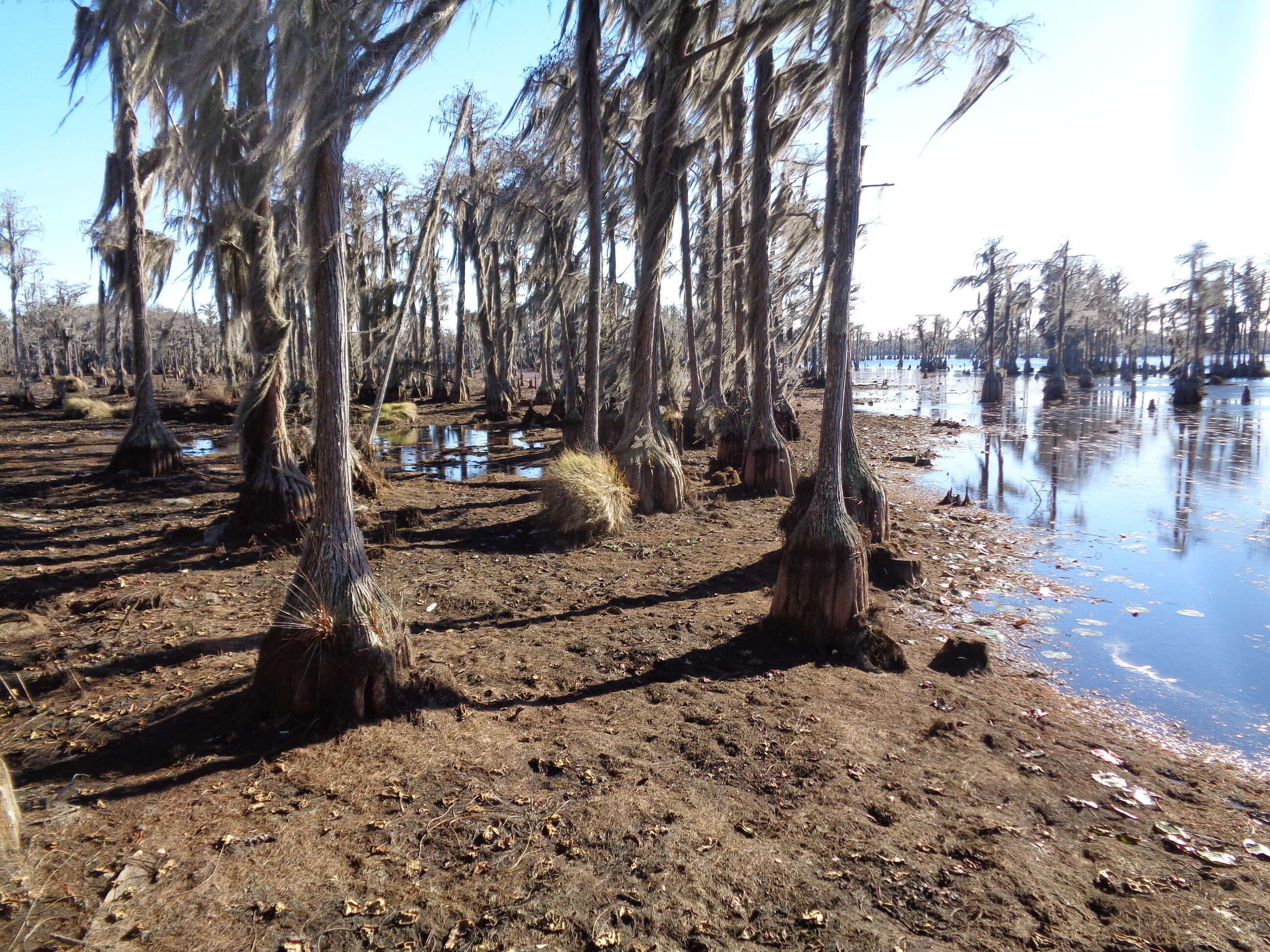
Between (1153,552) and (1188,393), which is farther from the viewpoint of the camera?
(1188,393)

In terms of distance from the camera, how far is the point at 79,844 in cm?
316

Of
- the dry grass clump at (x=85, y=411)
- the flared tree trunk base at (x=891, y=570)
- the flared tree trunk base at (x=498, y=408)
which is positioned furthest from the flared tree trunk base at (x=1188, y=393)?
the dry grass clump at (x=85, y=411)

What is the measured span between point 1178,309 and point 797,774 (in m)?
64.9

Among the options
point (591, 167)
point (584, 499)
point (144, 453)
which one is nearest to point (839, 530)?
point (584, 499)

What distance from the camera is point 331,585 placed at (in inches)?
171

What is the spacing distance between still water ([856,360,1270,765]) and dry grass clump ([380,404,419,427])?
17254 mm

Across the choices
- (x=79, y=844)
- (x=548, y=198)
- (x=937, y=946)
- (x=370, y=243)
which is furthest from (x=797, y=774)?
(x=370, y=243)

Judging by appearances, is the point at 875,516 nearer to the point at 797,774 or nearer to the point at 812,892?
the point at 797,774

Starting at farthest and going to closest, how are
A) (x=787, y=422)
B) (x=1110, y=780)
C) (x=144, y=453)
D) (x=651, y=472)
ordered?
(x=787, y=422) → (x=144, y=453) → (x=651, y=472) → (x=1110, y=780)

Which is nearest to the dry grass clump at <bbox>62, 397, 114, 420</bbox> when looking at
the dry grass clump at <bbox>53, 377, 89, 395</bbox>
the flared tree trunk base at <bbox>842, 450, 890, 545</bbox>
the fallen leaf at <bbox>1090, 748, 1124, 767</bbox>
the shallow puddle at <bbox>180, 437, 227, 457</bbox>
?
the shallow puddle at <bbox>180, 437, 227, 457</bbox>

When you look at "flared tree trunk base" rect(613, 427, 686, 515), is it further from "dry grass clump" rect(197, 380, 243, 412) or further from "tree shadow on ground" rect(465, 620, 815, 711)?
"dry grass clump" rect(197, 380, 243, 412)

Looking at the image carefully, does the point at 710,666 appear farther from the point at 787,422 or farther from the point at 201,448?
the point at 201,448

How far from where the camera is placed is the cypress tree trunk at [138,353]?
12.7m

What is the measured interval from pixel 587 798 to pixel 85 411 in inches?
1134
